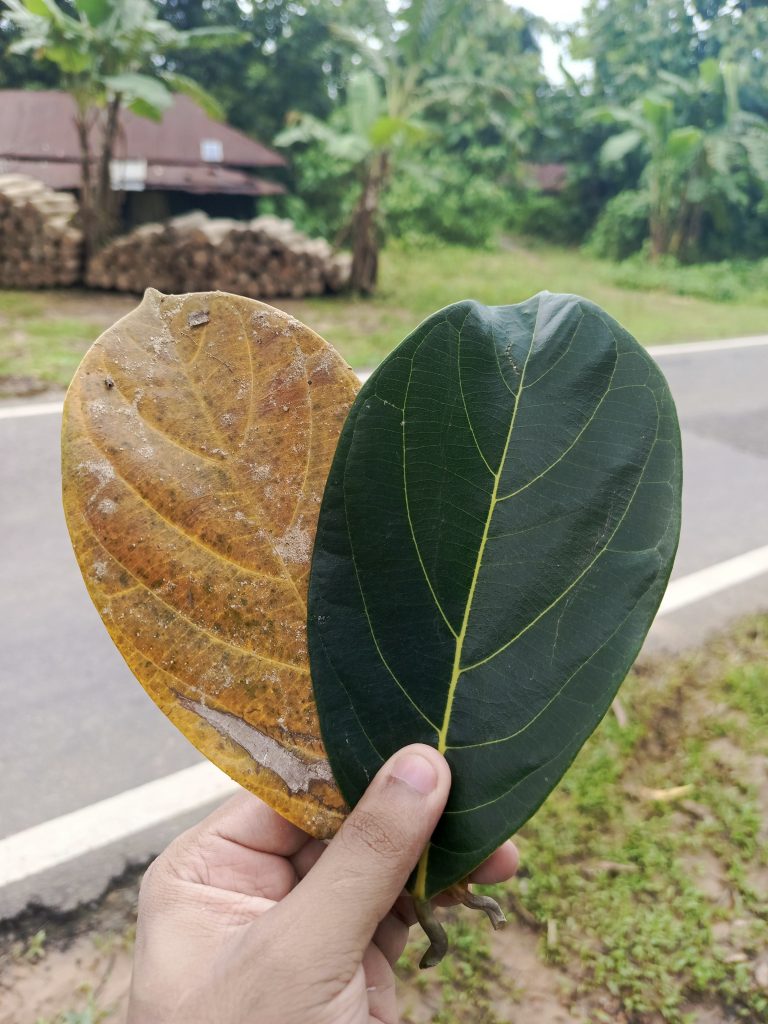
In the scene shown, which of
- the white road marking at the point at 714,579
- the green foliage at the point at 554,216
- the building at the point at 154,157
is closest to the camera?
the white road marking at the point at 714,579

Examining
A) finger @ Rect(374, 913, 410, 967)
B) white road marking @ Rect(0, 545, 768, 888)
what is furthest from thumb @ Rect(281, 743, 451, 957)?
white road marking @ Rect(0, 545, 768, 888)

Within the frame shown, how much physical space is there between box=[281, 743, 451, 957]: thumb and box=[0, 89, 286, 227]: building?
8.11 meters

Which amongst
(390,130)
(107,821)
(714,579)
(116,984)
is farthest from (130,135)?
(116,984)

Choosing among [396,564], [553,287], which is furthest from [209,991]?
[553,287]

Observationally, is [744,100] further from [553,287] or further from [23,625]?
[23,625]

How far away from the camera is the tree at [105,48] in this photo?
4.85 meters

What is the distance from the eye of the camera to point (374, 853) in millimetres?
641

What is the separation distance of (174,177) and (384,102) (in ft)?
9.25

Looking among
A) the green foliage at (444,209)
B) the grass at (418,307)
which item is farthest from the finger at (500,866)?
the green foliage at (444,209)

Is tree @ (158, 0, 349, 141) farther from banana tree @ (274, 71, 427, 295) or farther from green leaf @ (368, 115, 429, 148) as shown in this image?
green leaf @ (368, 115, 429, 148)

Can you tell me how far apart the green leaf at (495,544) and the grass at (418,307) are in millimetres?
3868

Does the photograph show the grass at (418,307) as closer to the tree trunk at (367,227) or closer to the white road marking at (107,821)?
the tree trunk at (367,227)

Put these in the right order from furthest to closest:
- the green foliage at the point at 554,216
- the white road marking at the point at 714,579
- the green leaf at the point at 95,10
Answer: the green foliage at the point at 554,216 → the green leaf at the point at 95,10 → the white road marking at the point at 714,579

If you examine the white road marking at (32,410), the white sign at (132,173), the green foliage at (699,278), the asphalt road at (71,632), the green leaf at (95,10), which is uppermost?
the green leaf at (95,10)
